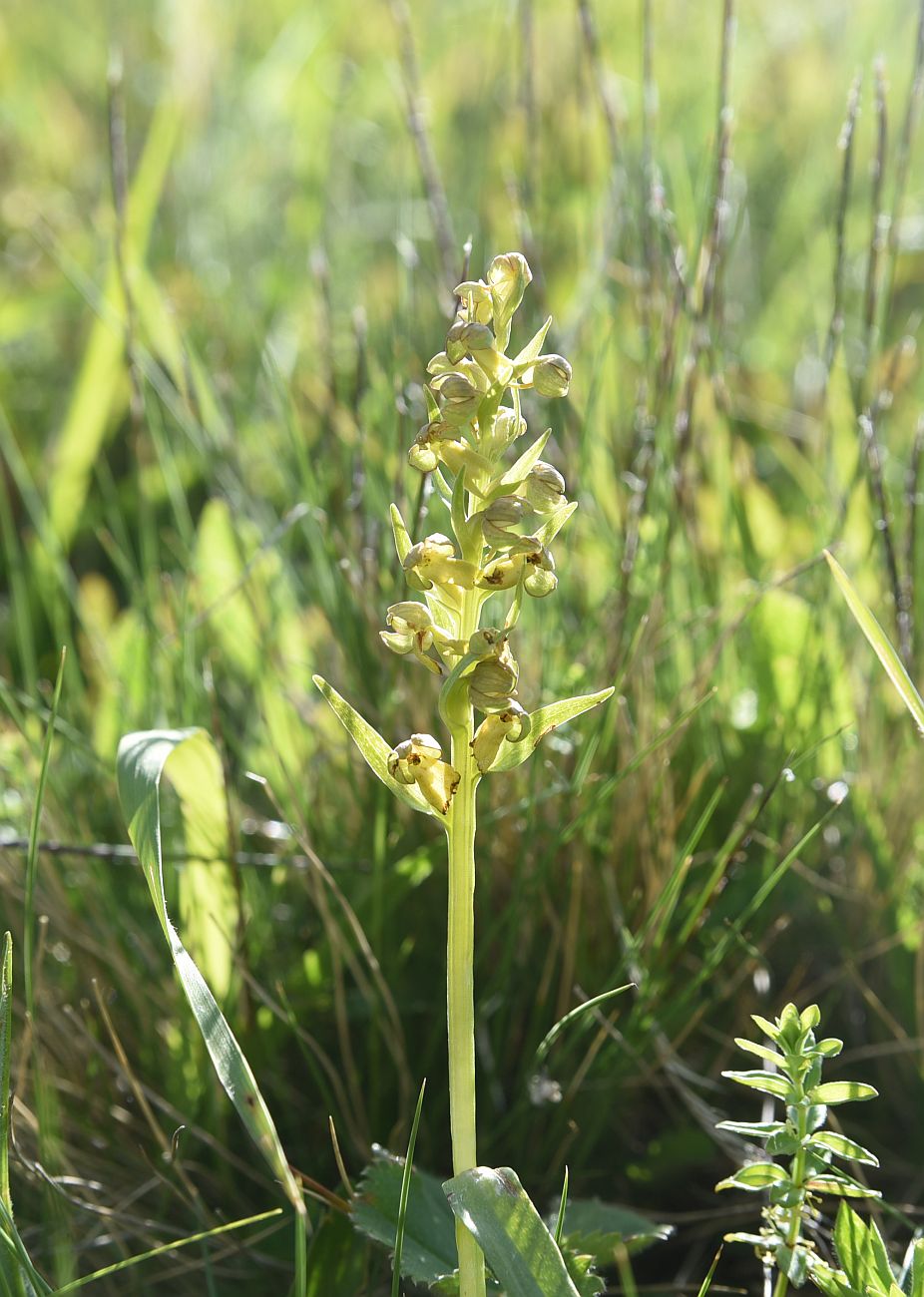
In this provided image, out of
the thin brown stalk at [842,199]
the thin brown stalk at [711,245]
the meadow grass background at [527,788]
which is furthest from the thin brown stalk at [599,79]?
the thin brown stalk at [842,199]

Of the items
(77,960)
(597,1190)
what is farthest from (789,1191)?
(77,960)

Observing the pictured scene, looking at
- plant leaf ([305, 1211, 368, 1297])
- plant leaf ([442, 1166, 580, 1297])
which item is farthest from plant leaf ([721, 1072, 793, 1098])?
plant leaf ([305, 1211, 368, 1297])

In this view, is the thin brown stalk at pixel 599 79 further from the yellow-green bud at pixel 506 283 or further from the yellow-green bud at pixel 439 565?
the yellow-green bud at pixel 439 565

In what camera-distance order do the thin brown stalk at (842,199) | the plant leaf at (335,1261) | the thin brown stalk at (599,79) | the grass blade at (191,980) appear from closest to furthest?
the grass blade at (191,980), the plant leaf at (335,1261), the thin brown stalk at (842,199), the thin brown stalk at (599,79)

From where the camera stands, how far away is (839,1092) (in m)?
0.65

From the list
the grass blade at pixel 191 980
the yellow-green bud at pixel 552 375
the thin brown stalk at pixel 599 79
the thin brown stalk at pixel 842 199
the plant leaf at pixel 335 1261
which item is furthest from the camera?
the thin brown stalk at pixel 599 79

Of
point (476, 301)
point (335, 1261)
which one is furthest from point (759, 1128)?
point (476, 301)

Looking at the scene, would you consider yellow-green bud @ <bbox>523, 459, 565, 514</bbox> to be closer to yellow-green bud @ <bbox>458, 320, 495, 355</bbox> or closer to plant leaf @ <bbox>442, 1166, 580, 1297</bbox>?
yellow-green bud @ <bbox>458, 320, 495, 355</bbox>

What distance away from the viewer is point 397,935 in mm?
1091

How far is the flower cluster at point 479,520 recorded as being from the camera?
2.06 feet

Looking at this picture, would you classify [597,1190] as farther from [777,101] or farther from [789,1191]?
[777,101]

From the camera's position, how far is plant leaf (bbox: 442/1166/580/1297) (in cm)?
60

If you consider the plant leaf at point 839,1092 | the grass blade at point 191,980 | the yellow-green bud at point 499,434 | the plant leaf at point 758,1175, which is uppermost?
the yellow-green bud at point 499,434

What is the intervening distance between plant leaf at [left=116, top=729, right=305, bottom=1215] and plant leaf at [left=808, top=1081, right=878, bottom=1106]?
265mm
